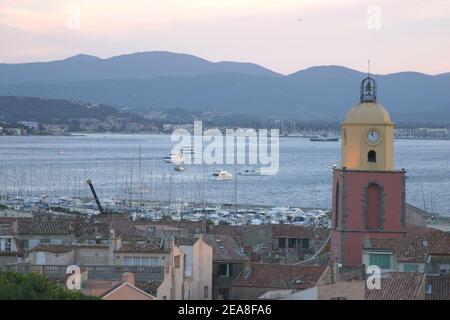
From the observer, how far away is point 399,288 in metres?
19.0

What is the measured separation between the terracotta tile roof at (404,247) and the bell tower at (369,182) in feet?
4.73

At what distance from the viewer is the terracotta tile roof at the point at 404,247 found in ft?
76.0

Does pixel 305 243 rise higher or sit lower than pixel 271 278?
lower

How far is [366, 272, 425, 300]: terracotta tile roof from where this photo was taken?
18.5 m

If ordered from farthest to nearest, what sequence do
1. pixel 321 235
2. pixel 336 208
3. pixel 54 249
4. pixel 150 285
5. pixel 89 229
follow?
pixel 321 235 < pixel 89 229 < pixel 336 208 < pixel 54 249 < pixel 150 285

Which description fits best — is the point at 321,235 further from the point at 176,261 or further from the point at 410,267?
the point at 176,261

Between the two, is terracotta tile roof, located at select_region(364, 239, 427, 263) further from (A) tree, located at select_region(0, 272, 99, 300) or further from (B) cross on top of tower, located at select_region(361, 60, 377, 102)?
(A) tree, located at select_region(0, 272, 99, 300)

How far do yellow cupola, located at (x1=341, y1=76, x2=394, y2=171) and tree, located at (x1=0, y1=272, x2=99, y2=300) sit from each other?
410 inches

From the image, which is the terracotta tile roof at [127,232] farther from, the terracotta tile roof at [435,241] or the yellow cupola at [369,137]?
the terracotta tile roof at [435,241]

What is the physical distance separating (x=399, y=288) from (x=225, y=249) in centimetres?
676

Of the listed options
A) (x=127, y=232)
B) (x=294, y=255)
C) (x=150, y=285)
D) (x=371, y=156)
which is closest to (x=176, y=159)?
(x=127, y=232)

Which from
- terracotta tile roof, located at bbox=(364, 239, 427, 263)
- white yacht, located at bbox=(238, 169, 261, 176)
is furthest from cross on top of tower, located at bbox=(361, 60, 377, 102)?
white yacht, located at bbox=(238, 169, 261, 176)

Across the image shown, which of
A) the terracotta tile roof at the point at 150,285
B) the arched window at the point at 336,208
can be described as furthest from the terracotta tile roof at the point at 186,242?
the arched window at the point at 336,208
